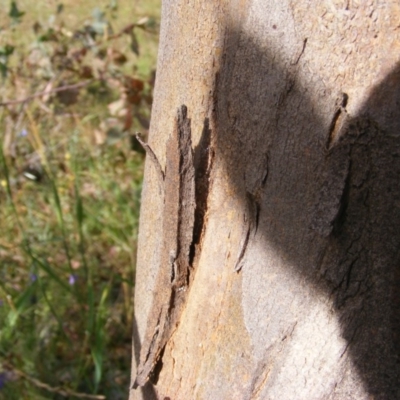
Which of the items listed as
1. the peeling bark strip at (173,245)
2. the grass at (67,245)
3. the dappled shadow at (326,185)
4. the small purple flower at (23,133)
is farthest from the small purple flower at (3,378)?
the small purple flower at (23,133)

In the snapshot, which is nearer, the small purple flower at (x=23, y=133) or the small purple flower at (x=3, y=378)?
the small purple flower at (x=3, y=378)

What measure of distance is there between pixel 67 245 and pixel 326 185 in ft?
5.18

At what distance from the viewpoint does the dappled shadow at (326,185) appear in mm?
578

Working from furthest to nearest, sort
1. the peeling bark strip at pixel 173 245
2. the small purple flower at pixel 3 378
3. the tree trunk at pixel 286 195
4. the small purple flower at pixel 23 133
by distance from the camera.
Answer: the small purple flower at pixel 23 133, the small purple flower at pixel 3 378, the peeling bark strip at pixel 173 245, the tree trunk at pixel 286 195

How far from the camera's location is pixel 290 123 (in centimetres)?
62

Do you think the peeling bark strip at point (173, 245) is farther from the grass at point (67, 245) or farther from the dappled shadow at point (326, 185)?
the grass at point (67, 245)

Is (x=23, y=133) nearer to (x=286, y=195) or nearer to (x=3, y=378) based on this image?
(x=3, y=378)

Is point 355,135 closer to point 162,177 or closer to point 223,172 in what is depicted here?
point 223,172

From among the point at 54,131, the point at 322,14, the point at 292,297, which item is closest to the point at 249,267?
the point at 292,297

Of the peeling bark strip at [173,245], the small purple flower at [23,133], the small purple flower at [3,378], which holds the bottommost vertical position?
the small purple flower at [3,378]

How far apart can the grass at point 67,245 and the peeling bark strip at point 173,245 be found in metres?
0.52

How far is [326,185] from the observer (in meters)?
0.61

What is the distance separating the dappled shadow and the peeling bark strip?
6cm

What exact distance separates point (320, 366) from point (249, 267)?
6.8 inches
